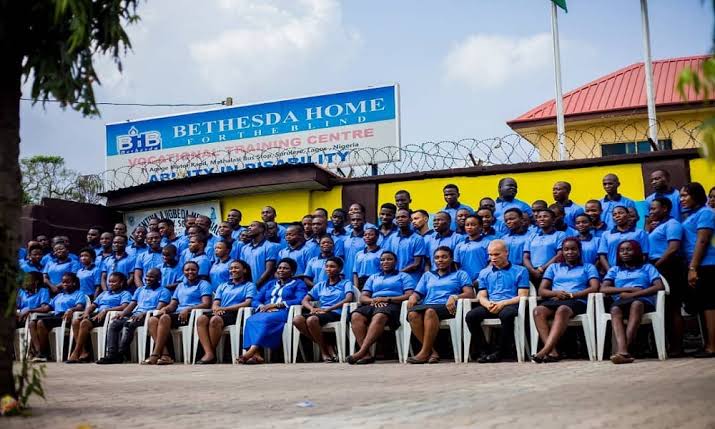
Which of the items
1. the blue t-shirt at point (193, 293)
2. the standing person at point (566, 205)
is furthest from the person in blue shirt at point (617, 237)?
the blue t-shirt at point (193, 293)

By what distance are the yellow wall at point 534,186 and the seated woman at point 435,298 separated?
290 centimetres

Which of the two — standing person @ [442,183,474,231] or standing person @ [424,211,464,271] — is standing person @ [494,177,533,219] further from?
standing person @ [424,211,464,271]

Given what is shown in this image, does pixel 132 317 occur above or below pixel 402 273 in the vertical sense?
below

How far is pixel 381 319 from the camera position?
1043 centimetres

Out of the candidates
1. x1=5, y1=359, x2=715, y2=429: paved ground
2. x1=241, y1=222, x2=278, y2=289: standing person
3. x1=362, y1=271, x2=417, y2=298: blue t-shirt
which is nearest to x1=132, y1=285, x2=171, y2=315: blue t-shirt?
x1=241, y1=222, x2=278, y2=289: standing person

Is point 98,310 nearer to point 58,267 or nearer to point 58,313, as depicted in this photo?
point 58,313

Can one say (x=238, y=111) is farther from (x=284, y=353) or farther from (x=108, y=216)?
(x=284, y=353)

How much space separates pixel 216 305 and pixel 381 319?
2.70 meters

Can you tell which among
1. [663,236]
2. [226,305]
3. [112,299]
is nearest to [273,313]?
[226,305]

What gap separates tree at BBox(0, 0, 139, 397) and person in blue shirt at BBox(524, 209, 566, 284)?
6086 mm

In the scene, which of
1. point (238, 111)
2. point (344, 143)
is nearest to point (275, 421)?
point (344, 143)

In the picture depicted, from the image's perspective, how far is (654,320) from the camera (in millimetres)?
9172

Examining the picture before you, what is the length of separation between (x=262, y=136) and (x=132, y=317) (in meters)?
6.88

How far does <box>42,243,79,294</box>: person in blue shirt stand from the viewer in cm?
1438
